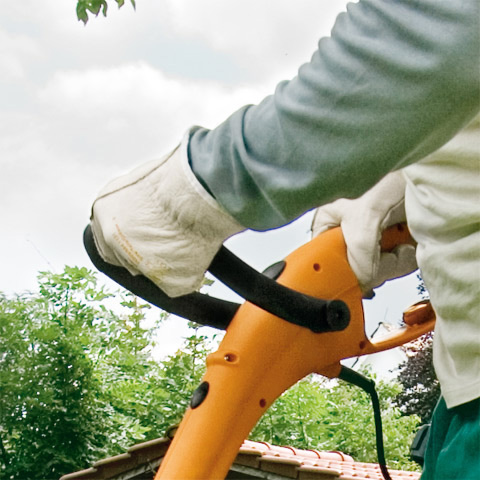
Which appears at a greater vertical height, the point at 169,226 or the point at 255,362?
the point at 255,362

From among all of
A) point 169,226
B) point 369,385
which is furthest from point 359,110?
point 369,385

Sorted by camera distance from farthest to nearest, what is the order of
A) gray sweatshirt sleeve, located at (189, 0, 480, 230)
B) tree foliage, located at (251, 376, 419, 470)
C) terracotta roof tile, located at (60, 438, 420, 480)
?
tree foliage, located at (251, 376, 419, 470) → terracotta roof tile, located at (60, 438, 420, 480) → gray sweatshirt sleeve, located at (189, 0, 480, 230)

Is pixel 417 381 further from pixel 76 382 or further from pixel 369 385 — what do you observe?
pixel 369 385

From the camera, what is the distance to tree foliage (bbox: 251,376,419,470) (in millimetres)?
3348

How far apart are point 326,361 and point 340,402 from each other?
8.90 feet

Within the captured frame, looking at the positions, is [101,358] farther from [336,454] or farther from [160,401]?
[336,454]

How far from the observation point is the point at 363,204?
115cm

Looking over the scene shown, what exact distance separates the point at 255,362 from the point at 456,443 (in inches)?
15.4

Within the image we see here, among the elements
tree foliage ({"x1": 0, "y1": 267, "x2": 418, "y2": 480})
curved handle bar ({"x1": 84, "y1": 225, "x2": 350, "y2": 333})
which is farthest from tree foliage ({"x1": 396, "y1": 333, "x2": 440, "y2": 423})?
curved handle bar ({"x1": 84, "y1": 225, "x2": 350, "y2": 333})

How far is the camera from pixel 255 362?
1.13 m

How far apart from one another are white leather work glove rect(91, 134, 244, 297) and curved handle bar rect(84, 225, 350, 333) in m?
0.06

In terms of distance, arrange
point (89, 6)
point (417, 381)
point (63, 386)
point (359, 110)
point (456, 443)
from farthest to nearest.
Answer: point (417, 381), point (63, 386), point (89, 6), point (456, 443), point (359, 110)

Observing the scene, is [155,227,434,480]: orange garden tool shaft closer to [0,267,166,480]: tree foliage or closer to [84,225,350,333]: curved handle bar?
[84,225,350,333]: curved handle bar

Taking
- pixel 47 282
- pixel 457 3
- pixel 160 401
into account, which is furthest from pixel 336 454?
pixel 457 3
